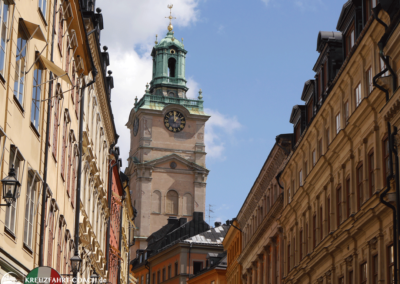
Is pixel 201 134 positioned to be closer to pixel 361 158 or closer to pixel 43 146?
pixel 361 158

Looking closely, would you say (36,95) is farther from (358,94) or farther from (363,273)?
(363,273)

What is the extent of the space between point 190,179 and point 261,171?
63550 mm

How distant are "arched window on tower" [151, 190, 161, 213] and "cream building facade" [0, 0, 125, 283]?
76.5m

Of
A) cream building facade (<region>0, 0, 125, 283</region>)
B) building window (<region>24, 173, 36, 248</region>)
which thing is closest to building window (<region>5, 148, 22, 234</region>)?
cream building facade (<region>0, 0, 125, 283</region>)

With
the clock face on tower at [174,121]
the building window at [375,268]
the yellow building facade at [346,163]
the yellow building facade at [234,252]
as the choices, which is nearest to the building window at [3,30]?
the yellow building facade at [346,163]

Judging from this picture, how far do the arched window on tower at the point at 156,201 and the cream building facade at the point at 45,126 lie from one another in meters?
76.5

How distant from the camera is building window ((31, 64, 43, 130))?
824 inches

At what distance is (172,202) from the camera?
11656 cm

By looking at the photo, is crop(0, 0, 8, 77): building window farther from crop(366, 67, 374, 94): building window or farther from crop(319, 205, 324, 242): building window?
crop(319, 205, 324, 242): building window

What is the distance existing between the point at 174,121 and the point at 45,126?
9654 cm

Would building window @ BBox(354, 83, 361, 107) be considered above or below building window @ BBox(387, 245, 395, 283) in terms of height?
above

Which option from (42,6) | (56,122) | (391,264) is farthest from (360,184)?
(42,6)

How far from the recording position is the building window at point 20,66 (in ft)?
61.6

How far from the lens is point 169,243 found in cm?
9725
